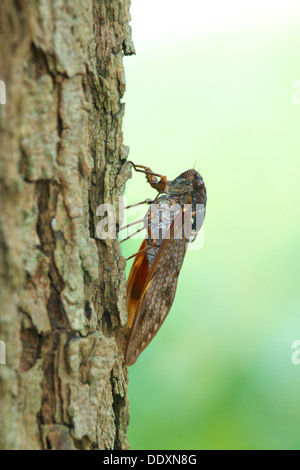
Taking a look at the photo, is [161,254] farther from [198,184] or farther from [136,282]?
[198,184]

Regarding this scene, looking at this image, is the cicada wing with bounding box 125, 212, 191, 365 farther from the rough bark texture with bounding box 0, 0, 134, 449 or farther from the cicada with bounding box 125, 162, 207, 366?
the rough bark texture with bounding box 0, 0, 134, 449

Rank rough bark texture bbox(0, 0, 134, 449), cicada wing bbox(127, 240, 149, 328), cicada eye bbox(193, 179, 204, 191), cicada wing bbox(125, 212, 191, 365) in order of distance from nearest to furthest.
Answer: rough bark texture bbox(0, 0, 134, 449)
cicada wing bbox(125, 212, 191, 365)
cicada wing bbox(127, 240, 149, 328)
cicada eye bbox(193, 179, 204, 191)

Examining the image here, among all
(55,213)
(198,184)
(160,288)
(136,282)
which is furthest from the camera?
(198,184)

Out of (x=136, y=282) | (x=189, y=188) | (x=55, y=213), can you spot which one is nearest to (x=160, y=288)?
(x=136, y=282)

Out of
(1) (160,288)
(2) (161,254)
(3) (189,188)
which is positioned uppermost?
(3) (189,188)

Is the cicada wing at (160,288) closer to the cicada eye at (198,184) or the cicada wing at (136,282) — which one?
the cicada wing at (136,282)

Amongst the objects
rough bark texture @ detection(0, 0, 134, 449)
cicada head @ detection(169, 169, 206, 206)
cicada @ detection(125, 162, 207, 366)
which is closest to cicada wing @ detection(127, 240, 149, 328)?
cicada @ detection(125, 162, 207, 366)

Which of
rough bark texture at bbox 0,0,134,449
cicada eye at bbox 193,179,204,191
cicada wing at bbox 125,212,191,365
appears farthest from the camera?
cicada eye at bbox 193,179,204,191
